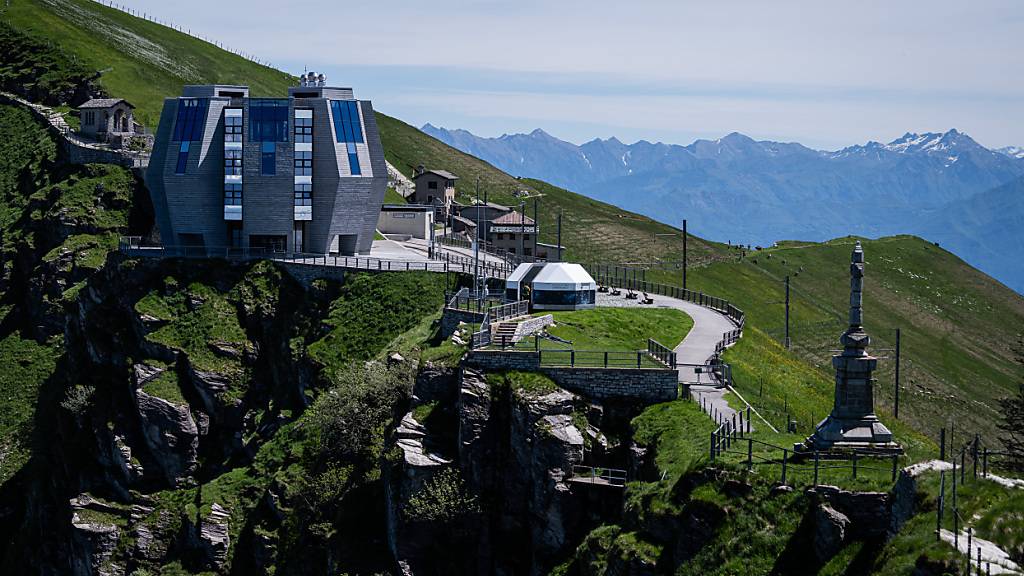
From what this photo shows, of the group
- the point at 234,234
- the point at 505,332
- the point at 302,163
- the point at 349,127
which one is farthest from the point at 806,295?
the point at 505,332

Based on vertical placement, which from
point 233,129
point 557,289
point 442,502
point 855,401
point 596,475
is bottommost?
point 442,502

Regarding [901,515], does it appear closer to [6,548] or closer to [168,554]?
[168,554]

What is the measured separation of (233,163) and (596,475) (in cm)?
5511

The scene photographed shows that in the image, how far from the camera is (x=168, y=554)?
78812 mm

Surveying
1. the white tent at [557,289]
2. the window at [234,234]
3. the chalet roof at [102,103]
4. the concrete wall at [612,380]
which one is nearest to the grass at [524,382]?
the concrete wall at [612,380]

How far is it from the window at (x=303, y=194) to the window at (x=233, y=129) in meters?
5.86

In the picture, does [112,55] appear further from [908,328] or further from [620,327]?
[620,327]

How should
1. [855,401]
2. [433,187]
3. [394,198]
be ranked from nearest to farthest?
[855,401] → [433,187] → [394,198]

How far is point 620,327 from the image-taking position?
68250 millimetres

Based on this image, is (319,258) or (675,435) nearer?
(675,435)

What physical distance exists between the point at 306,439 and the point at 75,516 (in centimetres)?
2091

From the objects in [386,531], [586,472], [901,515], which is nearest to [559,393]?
[586,472]

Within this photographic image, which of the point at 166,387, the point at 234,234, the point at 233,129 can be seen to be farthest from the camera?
the point at 234,234

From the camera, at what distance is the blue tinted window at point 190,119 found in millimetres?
99500
